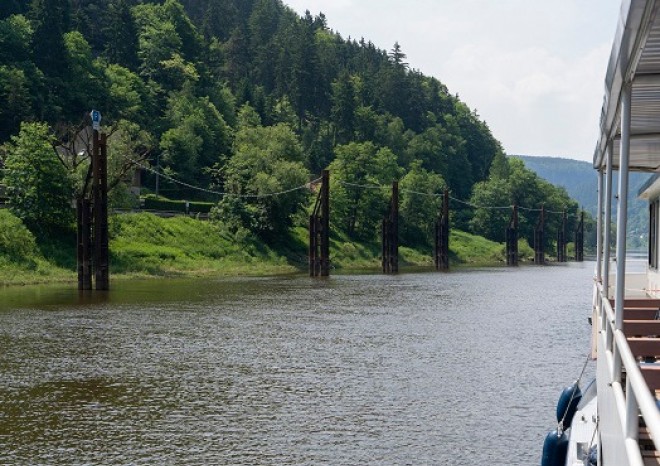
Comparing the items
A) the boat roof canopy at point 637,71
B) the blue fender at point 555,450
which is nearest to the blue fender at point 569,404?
the blue fender at point 555,450

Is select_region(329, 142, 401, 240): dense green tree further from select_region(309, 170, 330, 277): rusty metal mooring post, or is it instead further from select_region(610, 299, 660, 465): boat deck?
select_region(610, 299, 660, 465): boat deck

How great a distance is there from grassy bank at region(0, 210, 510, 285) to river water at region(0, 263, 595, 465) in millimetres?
15324

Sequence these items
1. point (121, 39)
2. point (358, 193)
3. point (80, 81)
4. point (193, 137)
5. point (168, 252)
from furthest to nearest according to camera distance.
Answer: point (121, 39), point (80, 81), point (193, 137), point (358, 193), point (168, 252)

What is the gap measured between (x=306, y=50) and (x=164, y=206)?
7943 cm

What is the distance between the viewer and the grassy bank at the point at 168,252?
2160 inches

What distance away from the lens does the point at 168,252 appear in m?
66.5

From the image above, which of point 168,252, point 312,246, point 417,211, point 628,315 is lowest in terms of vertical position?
point 628,315

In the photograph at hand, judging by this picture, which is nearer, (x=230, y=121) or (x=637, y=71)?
(x=637, y=71)

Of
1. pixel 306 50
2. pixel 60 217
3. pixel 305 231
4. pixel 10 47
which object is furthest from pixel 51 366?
pixel 306 50

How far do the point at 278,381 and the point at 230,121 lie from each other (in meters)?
110

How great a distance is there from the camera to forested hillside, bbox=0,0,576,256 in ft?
267

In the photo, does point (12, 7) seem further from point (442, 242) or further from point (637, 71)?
point (637, 71)

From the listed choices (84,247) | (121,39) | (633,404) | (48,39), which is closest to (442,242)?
(84,247)

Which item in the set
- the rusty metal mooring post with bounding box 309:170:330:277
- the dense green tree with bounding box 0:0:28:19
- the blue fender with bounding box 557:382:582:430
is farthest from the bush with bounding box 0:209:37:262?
the dense green tree with bounding box 0:0:28:19
